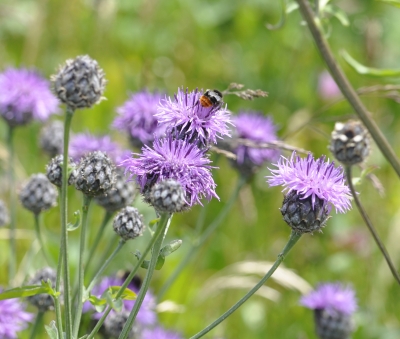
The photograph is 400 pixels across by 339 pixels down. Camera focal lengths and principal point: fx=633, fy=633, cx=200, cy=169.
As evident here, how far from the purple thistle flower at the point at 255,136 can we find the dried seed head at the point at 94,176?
53.2 inches

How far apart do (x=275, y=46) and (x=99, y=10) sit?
76.6 inches

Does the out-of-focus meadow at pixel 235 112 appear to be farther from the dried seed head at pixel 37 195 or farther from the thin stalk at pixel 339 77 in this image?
the thin stalk at pixel 339 77

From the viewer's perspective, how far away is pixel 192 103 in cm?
208

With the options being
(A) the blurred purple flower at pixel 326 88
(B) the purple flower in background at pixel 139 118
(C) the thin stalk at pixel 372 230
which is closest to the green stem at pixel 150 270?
(C) the thin stalk at pixel 372 230

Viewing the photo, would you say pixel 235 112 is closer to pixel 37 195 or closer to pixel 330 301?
pixel 330 301

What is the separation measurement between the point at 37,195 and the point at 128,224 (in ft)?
2.84

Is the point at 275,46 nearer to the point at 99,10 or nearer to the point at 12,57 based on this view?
the point at 99,10

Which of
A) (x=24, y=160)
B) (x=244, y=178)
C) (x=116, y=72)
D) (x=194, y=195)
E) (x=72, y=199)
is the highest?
(x=116, y=72)

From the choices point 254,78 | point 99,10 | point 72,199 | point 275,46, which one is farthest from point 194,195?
point 275,46

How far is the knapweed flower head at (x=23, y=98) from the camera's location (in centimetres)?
350

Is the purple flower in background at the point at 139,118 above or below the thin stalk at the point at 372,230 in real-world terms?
above

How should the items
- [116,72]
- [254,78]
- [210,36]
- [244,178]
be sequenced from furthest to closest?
[210,36] < [254,78] < [116,72] < [244,178]

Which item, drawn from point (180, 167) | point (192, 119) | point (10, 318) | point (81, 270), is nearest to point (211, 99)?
point (192, 119)

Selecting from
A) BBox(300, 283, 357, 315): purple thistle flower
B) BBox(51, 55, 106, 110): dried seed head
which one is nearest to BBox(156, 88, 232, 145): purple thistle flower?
BBox(51, 55, 106, 110): dried seed head
